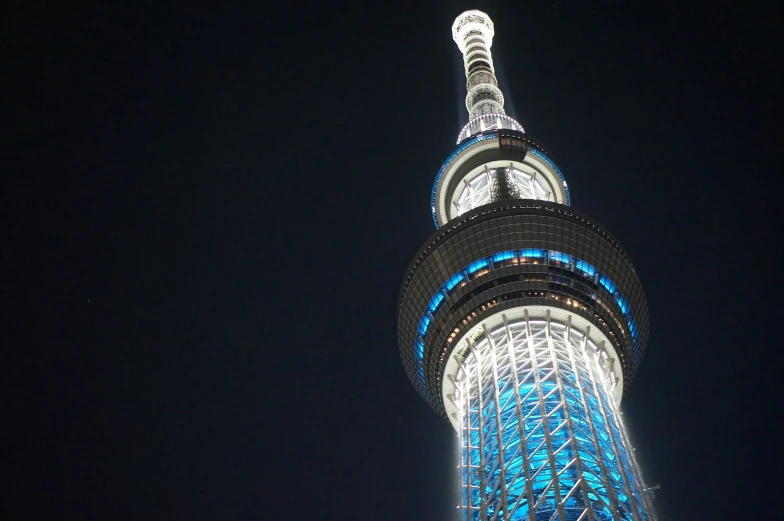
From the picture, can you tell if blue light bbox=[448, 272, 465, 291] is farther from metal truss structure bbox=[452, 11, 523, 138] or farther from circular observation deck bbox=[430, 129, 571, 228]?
metal truss structure bbox=[452, 11, 523, 138]

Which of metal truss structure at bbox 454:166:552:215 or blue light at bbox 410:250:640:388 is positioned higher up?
metal truss structure at bbox 454:166:552:215

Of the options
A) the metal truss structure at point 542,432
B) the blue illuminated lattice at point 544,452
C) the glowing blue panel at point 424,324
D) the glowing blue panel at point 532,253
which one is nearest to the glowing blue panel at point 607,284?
the metal truss structure at point 542,432

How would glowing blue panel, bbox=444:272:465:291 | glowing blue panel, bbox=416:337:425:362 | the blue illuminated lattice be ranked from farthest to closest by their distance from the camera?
1. glowing blue panel, bbox=416:337:425:362
2. glowing blue panel, bbox=444:272:465:291
3. the blue illuminated lattice

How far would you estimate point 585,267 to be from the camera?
1572 inches

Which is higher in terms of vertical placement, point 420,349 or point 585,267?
point 585,267

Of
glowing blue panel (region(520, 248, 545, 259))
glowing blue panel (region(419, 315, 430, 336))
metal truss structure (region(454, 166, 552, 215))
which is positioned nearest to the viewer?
glowing blue panel (region(520, 248, 545, 259))

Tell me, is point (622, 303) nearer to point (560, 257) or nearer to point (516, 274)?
point (560, 257)

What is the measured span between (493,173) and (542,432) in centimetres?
2446

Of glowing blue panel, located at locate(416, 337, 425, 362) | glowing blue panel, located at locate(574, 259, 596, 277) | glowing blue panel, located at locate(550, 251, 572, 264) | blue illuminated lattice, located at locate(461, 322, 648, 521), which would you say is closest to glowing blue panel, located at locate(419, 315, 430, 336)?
glowing blue panel, located at locate(416, 337, 425, 362)

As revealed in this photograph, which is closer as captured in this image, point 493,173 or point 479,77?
point 493,173

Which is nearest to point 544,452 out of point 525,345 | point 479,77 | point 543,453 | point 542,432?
point 543,453

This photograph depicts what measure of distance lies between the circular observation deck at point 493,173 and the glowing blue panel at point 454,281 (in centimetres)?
1216

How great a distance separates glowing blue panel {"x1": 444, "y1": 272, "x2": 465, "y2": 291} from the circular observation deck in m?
12.2

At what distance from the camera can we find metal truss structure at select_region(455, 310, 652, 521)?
28.6 metres
